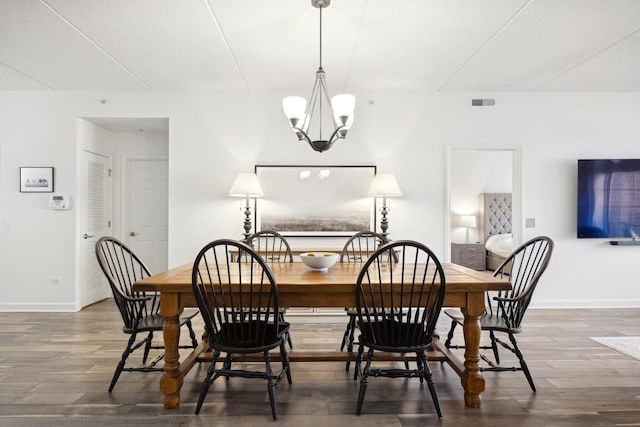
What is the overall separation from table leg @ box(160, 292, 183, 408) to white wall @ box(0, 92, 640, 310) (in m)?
2.43

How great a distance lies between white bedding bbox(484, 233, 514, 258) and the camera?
643 centimetres

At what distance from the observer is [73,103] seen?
447 cm

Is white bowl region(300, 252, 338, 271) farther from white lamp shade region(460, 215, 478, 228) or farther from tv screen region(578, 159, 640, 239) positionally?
white lamp shade region(460, 215, 478, 228)

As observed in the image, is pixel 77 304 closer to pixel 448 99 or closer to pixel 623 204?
pixel 448 99

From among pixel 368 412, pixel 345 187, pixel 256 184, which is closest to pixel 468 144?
pixel 345 187

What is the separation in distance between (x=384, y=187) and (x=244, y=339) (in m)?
2.53

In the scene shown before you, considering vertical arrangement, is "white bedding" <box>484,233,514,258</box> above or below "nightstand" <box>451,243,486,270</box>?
above

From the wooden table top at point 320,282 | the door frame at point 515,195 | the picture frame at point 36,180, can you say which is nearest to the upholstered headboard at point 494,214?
the door frame at point 515,195

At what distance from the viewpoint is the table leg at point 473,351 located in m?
2.16

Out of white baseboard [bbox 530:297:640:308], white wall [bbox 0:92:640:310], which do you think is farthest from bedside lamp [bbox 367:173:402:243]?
white baseboard [bbox 530:297:640:308]

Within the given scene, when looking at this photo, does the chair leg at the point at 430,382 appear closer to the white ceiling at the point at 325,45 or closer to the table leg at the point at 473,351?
the table leg at the point at 473,351

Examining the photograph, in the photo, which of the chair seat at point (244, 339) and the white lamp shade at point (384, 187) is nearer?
the chair seat at point (244, 339)

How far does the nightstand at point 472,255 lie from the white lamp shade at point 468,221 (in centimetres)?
55

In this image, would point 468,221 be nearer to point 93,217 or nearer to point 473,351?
point 473,351
